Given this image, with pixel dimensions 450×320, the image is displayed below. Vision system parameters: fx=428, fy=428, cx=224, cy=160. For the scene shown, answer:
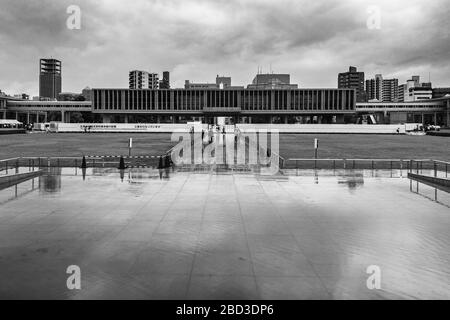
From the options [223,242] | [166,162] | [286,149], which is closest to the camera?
[223,242]

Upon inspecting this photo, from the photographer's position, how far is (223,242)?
10.6m

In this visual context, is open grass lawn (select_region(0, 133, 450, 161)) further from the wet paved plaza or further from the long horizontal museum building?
the long horizontal museum building

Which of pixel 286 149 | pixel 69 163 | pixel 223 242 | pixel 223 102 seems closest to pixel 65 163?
pixel 69 163

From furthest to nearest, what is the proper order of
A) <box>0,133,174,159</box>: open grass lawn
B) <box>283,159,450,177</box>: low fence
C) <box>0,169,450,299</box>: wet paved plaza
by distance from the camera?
<box>0,133,174,159</box>: open grass lawn < <box>283,159,450,177</box>: low fence < <box>0,169,450,299</box>: wet paved plaza

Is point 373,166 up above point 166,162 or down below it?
below

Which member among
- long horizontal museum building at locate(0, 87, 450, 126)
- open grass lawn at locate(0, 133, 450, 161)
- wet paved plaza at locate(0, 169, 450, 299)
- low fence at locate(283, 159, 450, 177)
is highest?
long horizontal museum building at locate(0, 87, 450, 126)

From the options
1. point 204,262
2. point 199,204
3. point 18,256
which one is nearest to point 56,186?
point 199,204

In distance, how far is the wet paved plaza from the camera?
7.60m

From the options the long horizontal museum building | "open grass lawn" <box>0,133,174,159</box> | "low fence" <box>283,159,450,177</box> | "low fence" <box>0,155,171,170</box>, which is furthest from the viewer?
the long horizontal museum building

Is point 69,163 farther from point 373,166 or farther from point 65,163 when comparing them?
Answer: point 373,166

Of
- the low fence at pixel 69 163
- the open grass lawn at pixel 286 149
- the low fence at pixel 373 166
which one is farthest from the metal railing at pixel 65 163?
the low fence at pixel 373 166

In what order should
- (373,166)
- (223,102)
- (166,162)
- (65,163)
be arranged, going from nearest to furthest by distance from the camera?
(166,162), (373,166), (65,163), (223,102)

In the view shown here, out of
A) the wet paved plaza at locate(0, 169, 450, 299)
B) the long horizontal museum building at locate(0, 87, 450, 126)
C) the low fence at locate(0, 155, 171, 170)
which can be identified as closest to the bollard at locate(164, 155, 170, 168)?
the low fence at locate(0, 155, 171, 170)
